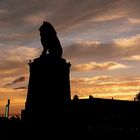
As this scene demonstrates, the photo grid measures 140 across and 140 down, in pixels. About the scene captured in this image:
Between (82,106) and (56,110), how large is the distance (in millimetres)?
22063

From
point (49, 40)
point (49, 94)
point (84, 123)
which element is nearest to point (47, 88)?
point (49, 94)

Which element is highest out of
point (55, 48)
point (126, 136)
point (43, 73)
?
point (55, 48)

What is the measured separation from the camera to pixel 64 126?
1697 centimetres

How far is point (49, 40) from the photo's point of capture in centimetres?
1873

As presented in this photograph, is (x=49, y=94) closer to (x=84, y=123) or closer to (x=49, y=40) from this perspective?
(x=49, y=40)

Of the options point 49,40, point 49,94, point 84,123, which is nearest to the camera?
point 49,94

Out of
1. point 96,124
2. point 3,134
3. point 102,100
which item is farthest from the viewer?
point 102,100

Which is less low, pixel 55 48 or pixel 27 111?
pixel 55 48

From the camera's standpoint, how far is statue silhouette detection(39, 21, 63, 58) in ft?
61.1

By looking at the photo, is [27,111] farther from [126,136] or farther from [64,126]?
[126,136]

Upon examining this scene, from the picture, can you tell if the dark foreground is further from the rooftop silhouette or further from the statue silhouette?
the statue silhouette

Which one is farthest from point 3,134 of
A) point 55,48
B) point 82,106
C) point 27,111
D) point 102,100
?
point 102,100

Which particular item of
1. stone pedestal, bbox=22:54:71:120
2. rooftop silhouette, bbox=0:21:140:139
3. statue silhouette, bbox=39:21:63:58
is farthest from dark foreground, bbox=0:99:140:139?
statue silhouette, bbox=39:21:63:58

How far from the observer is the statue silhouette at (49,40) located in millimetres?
18625
